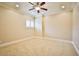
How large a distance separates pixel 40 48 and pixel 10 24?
2.53 feet

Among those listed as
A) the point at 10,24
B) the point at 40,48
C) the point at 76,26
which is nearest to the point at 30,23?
the point at 10,24

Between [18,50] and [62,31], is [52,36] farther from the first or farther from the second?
[18,50]

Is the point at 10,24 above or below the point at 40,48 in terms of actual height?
above

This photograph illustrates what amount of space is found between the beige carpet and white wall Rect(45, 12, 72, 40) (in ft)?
0.51

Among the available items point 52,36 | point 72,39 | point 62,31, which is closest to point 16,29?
point 52,36

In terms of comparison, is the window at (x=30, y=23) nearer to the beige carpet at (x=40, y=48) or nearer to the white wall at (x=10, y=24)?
the white wall at (x=10, y=24)

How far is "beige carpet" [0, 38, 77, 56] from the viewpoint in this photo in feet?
7.61

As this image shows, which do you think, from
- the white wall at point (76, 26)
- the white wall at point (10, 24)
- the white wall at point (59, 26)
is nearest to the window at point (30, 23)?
the white wall at point (10, 24)

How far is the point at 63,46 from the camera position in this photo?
7.66ft

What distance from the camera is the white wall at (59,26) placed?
2.33 metres

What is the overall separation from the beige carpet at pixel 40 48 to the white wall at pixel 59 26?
0.15 m

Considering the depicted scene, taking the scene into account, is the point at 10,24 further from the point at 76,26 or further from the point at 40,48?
the point at 76,26

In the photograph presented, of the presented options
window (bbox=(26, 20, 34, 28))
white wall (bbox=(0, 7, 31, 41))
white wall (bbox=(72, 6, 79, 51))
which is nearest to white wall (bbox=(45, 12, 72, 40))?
white wall (bbox=(72, 6, 79, 51))

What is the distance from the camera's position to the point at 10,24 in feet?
7.66
